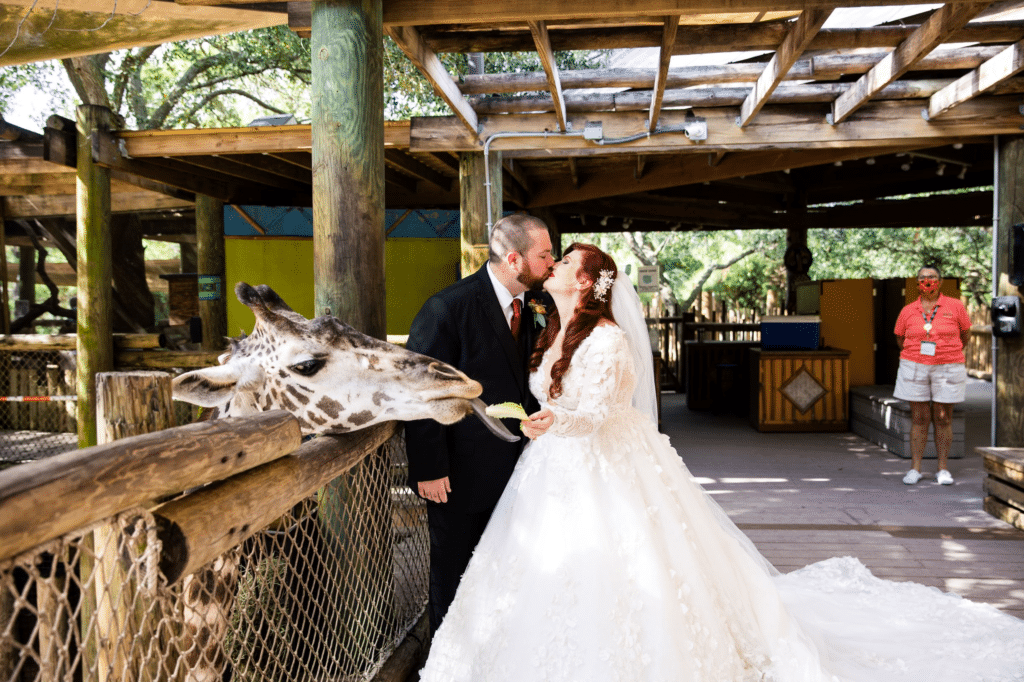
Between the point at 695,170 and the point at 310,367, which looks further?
the point at 695,170

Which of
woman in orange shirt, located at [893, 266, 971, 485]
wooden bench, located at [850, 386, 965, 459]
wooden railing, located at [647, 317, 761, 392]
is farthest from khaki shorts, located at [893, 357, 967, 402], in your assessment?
wooden railing, located at [647, 317, 761, 392]

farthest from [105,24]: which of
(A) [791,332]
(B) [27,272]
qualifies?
(B) [27,272]

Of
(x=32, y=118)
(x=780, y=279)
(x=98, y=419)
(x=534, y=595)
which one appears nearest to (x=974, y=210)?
(x=780, y=279)

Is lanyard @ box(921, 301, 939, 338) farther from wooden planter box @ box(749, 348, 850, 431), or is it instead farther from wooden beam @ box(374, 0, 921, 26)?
wooden beam @ box(374, 0, 921, 26)

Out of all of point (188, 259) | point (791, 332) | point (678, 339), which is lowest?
point (678, 339)

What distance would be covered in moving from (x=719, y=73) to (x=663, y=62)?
92cm

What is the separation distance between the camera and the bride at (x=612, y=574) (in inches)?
90.4

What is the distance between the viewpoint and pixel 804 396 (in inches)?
337

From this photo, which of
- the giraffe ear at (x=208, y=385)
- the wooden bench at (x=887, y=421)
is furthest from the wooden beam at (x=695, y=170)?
the giraffe ear at (x=208, y=385)

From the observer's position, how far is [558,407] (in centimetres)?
243

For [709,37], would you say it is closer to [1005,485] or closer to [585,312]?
[585,312]

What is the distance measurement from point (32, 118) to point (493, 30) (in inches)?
603

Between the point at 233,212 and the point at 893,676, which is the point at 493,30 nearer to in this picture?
the point at 893,676

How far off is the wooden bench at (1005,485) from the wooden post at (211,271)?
763cm
